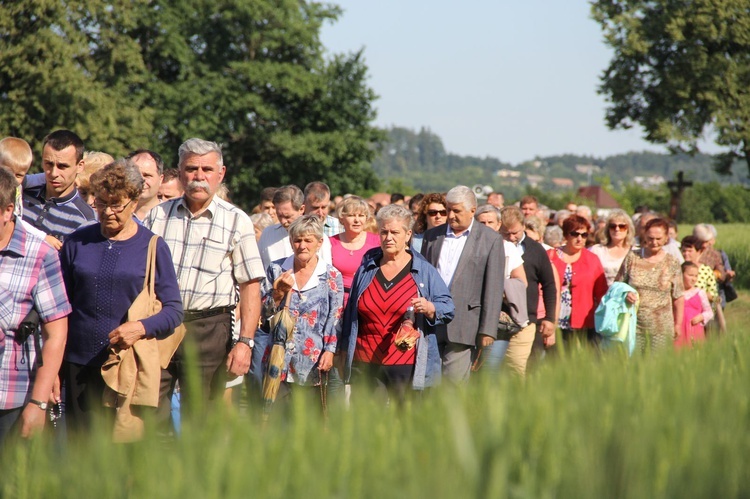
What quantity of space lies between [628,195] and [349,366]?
136254mm

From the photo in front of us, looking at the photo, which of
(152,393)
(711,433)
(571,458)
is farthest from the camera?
(152,393)

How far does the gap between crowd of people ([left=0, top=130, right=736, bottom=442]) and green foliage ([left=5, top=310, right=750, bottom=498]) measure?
0.09m

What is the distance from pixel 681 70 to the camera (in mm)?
29375

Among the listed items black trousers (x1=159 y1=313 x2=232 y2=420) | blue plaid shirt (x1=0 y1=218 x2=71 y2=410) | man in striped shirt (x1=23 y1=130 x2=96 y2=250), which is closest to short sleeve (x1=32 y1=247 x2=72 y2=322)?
blue plaid shirt (x1=0 y1=218 x2=71 y2=410)

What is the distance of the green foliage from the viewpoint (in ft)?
5.89

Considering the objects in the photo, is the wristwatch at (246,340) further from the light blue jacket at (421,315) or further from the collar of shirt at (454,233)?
the collar of shirt at (454,233)

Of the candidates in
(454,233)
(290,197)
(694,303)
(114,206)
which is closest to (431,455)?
(114,206)

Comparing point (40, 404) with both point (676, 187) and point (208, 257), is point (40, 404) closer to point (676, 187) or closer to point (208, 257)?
point (208, 257)

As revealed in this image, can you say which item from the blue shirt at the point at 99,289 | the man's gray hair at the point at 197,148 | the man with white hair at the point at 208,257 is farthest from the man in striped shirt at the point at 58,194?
the blue shirt at the point at 99,289

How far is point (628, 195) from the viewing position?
454 ft

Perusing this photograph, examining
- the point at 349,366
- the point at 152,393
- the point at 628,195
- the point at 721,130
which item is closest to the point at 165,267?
the point at 152,393

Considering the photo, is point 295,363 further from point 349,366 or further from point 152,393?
point 152,393

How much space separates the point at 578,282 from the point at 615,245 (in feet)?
2.58

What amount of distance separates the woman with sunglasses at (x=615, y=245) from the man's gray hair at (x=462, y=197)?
9.37 feet
